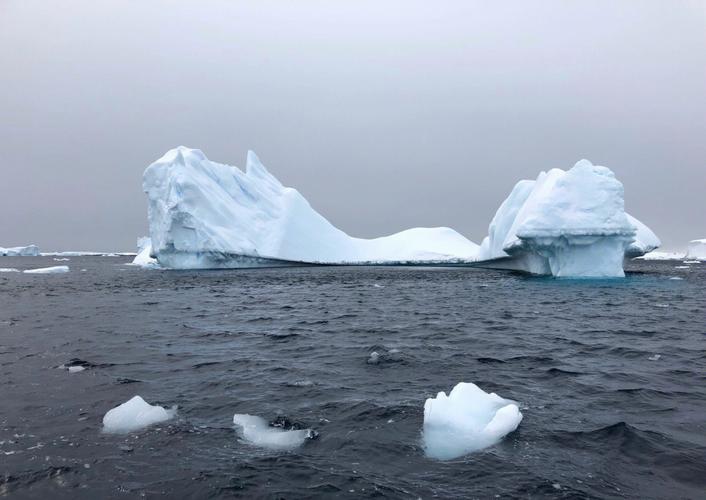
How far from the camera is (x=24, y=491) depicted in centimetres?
429

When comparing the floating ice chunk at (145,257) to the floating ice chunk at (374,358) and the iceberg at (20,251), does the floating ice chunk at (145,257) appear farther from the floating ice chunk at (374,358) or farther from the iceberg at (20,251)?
the floating ice chunk at (374,358)

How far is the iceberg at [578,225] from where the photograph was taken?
28.9 metres

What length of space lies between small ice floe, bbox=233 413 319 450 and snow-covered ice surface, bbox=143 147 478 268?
35.7 m

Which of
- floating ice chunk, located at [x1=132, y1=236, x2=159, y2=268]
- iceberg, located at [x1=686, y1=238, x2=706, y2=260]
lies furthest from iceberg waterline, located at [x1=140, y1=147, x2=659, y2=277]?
iceberg, located at [x1=686, y1=238, x2=706, y2=260]

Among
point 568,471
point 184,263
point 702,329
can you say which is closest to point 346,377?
point 568,471

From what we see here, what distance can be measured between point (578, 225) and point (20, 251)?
107579 millimetres

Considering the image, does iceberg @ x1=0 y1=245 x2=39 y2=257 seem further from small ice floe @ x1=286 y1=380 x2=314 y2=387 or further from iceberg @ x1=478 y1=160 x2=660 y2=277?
small ice floe @ x1=286 y1=380 x2=314 y2=387

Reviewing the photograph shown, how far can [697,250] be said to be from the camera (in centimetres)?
8488

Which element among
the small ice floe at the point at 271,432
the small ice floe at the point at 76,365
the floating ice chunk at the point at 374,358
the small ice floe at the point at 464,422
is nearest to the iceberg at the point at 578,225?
the floating ice chunk at the point at 374,358

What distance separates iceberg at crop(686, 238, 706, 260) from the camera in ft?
271

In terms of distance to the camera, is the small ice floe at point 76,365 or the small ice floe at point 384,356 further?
the small ice floe at point 384,356

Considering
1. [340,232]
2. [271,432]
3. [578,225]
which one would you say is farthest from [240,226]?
[271,432]

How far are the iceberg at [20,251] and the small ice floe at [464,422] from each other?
4556 inches

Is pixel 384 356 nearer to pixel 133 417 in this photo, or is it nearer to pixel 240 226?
pixel 133 417
